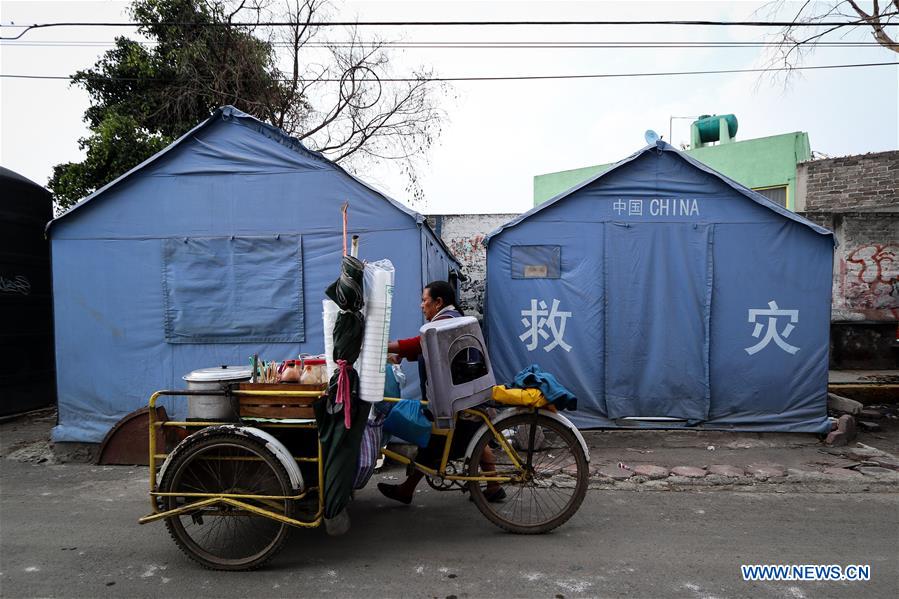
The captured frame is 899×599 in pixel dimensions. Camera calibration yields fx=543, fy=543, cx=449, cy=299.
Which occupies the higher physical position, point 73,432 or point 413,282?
point 413,282

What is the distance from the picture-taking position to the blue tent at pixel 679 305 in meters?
6.21

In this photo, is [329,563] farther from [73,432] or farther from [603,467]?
[73,432]

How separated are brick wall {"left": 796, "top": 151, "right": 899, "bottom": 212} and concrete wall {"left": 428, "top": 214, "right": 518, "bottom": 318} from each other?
707 centimetres

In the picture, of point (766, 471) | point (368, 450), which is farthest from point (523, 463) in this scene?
point (766, 471)

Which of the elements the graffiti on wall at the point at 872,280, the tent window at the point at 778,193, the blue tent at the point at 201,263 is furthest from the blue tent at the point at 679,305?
the tent window at the point at 778,193

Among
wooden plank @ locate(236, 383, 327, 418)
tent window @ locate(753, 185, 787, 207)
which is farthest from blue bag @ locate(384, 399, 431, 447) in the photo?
tent window @ locate(753, 185, 787, 207)

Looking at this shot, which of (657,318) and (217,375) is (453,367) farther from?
(657,318)

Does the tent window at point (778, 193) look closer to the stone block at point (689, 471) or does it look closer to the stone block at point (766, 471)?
the stone block at point (766, 471)

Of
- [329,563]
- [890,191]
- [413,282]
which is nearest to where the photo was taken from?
[329,563]

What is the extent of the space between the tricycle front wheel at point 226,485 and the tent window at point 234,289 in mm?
2583

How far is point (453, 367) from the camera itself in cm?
365

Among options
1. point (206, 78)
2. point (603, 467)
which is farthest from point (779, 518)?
point (206, 78)

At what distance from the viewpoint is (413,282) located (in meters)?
5.74

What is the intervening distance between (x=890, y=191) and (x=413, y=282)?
11462 mm
